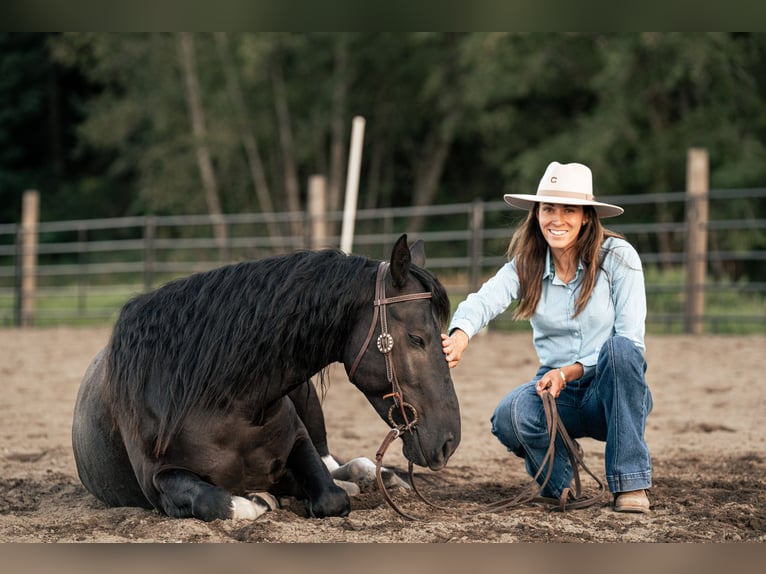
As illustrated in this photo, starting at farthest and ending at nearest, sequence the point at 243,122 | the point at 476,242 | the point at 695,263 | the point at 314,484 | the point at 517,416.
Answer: the point at 243,122, the point at 476,242, the point at 695,263, the point at 517,416, the point at 314,484

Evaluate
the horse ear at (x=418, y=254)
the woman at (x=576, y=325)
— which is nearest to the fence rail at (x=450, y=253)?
the woman at (x=576, y=325)

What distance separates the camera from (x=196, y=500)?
3.14 m

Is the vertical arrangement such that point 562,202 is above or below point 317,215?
below

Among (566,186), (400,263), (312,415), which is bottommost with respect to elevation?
(312,415)

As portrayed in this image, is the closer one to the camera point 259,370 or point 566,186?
point 259,370

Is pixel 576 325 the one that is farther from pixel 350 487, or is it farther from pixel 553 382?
pixel 350 487

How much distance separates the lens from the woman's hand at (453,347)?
3.10 m

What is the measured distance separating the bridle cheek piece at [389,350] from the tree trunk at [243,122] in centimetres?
1843

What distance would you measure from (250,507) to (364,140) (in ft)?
66.8

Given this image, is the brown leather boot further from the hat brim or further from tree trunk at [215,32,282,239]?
tree trunk at [215,32,282,239]


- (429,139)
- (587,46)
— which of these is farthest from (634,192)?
(429,139)

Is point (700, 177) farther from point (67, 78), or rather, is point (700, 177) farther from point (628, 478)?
point (67, 78)

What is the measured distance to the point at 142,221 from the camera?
12.3 meters

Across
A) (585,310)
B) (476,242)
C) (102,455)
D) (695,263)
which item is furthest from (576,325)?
(476,242)
